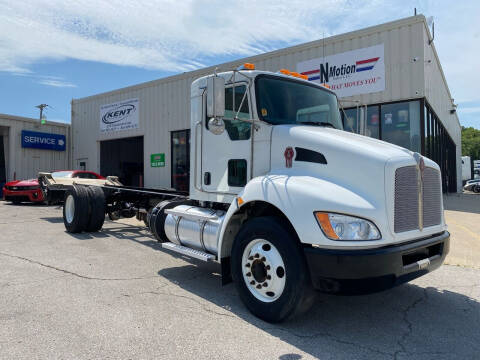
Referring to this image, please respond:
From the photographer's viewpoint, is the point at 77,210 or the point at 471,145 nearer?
the point at 77,210

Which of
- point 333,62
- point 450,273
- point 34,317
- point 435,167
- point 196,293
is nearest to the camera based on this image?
point 34,317

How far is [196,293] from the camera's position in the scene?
14.7 feet

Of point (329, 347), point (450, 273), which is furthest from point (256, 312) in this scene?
point (450, 273)

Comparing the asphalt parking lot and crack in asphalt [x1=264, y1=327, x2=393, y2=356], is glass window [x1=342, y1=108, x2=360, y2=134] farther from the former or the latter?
crack in asphalt [x1=264, y1=327, x2=393, y2=356]

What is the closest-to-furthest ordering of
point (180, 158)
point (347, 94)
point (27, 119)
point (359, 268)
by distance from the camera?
point (359, 268), point (347, 94), point (180, 158), point (27, 119)

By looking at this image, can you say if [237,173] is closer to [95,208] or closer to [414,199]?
[414,199]

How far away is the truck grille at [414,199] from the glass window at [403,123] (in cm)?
861

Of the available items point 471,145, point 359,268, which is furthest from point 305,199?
point 471,145

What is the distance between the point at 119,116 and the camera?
1995cm

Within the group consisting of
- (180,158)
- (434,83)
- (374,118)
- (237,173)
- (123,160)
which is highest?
(434,83)

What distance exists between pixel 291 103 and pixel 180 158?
13.0 m

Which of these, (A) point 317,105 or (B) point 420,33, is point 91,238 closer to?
(A) point 317,105

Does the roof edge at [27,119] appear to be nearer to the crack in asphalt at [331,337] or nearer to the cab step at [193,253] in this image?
the cab step at [193,253]

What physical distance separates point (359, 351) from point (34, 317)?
2.99 metres
